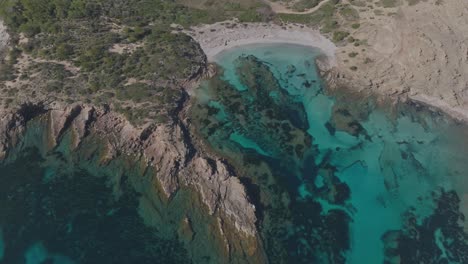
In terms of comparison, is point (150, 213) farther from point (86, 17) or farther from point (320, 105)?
point (86, 17)

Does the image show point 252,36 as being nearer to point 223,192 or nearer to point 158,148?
point 158,148

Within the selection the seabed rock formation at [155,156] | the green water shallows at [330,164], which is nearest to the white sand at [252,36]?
the green water shallows at [330,164]

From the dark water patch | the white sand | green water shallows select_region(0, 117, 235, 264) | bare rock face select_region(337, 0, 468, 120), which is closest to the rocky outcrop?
green water shallows select_region(0, 117, 235, 264)

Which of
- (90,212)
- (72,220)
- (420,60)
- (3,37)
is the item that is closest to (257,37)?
(420,60)

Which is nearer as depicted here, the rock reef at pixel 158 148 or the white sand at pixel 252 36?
the rock reef at pixel 158 148

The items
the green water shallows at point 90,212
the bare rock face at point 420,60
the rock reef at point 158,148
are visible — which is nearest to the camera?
the green water shallows at point 90,212

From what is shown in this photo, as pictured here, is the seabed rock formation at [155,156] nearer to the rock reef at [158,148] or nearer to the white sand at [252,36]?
the rock reef at [158,148]

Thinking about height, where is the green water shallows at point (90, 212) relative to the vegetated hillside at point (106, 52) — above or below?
below
